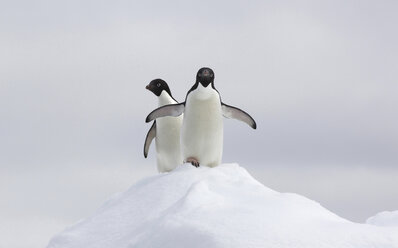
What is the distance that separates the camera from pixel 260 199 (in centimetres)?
608

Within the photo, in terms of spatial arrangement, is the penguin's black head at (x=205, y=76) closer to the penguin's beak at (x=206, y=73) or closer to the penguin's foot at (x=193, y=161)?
the penguin's beak at (x=206, y=73)

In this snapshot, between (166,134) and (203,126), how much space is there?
159 cm

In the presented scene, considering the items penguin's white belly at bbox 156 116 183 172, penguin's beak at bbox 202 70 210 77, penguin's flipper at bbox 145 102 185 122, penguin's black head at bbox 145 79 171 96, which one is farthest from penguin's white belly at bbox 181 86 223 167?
penguin's black head at bbox 145 79 171 96

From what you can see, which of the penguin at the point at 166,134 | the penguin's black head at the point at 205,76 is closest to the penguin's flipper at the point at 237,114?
the penguin's black head at the point at 205,76

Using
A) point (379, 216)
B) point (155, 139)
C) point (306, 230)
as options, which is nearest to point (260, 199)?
point (306, 230)

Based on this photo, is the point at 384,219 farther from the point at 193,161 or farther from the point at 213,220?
the point at 213,220

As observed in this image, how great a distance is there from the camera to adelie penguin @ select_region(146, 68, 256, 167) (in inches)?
324

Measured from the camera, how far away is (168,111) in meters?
8.95

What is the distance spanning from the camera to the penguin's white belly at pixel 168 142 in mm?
9655

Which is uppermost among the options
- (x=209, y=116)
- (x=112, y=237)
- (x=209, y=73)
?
(x=209, y=73)

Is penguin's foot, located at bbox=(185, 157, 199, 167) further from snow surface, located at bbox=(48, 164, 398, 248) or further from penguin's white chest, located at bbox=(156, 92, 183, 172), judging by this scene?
penguin's white chest, located at bbox=(156, 92, 183, 172)

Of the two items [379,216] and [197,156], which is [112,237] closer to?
[197,156]

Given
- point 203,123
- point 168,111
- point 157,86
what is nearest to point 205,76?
point 203,123

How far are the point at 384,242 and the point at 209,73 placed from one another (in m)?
3.69
